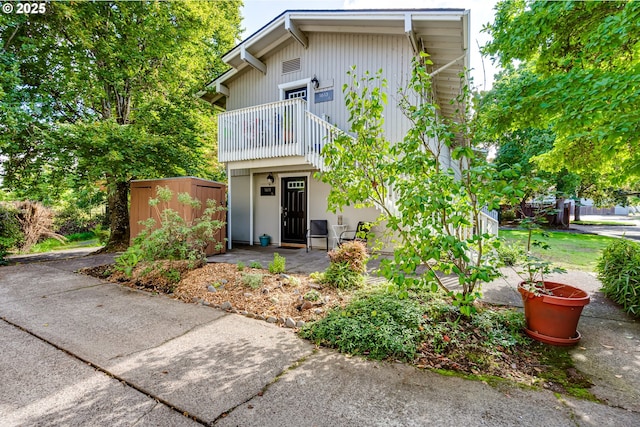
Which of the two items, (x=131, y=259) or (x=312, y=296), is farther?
(x=131, y=259)

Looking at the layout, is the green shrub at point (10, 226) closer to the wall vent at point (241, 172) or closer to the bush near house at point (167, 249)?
the bush near house at point (167, 249)

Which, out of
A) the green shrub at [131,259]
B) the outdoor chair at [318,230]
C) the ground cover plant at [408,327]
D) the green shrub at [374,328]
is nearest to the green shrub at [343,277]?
the ground cover plant at [408,327]

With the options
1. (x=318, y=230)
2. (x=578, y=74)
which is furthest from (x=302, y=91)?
(x=578, y=74)

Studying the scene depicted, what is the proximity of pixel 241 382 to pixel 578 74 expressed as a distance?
477cm

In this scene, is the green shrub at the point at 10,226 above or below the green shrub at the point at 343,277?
above

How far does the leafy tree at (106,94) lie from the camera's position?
6410 millimetres

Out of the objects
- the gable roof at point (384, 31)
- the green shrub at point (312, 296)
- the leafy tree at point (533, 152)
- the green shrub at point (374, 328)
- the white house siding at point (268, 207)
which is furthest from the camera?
the leafy tree at point (533, 152)

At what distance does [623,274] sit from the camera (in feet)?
12.5

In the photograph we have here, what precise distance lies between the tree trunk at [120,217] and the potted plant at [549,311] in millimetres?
9687

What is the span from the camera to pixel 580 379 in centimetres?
226

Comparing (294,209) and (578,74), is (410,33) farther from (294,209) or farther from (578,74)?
(294,209)

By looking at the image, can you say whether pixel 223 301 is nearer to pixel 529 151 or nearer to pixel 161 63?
pixel 161 63

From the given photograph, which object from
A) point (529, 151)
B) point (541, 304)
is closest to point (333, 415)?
point (541, 304)
